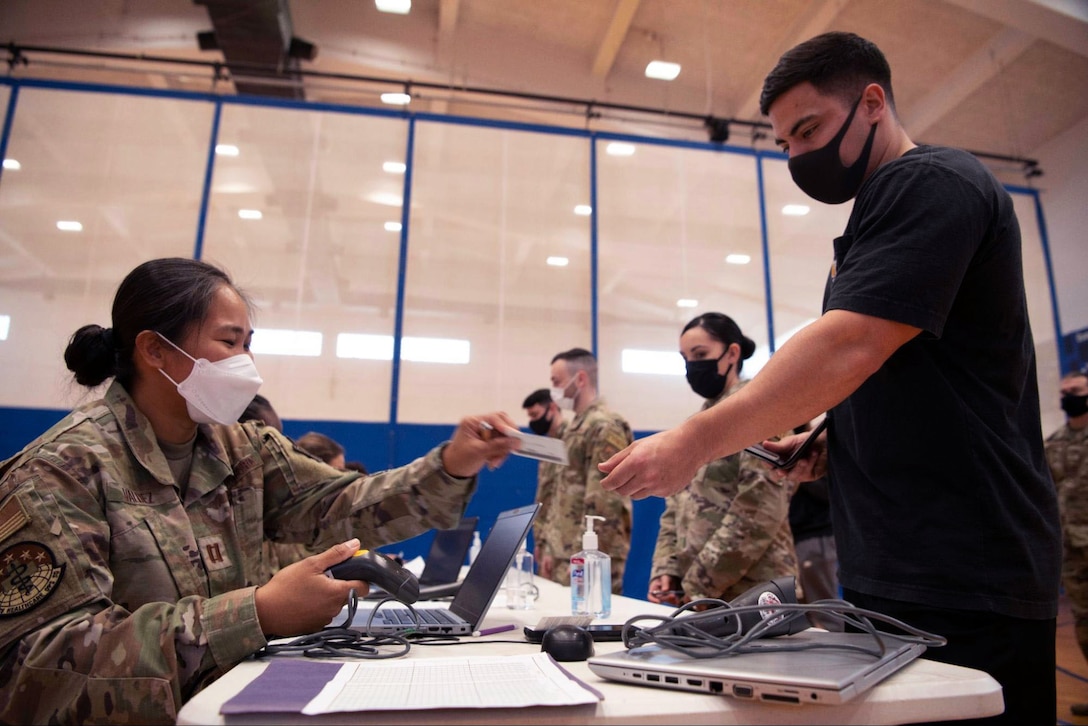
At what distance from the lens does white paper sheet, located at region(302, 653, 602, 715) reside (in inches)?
23.7

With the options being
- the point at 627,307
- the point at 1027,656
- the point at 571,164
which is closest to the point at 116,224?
the point at 571,164

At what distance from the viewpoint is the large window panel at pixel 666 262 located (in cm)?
516

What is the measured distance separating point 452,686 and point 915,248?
2.51 feet

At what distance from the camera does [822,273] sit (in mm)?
5555

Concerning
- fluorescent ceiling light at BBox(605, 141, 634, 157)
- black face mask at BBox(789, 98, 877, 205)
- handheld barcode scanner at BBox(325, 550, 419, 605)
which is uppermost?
fluorescent ceiling light at BBox(605, 141, 634, 157)

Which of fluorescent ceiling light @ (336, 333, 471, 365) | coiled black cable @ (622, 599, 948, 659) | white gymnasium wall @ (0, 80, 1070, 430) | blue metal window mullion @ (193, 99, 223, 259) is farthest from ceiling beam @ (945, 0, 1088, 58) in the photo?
blue metal window mullion @ (193, 99, 223, 259)

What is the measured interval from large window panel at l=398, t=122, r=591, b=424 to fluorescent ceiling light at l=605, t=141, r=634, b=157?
19cm

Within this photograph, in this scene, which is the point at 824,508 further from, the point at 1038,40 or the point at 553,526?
the point at 1038,40

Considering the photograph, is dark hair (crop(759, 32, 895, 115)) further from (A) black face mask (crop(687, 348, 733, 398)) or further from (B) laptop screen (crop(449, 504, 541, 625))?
(A) black face mask (crop(687, 348, 733, 398))

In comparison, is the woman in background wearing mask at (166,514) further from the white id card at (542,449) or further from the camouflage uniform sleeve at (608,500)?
the camouflage uniform sleeve at (608,500)

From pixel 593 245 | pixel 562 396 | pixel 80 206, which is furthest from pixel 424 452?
pixel 80 206

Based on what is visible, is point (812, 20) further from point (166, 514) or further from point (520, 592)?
point (166, 514)

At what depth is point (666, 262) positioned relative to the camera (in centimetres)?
538

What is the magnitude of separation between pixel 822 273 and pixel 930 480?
16.5ft
